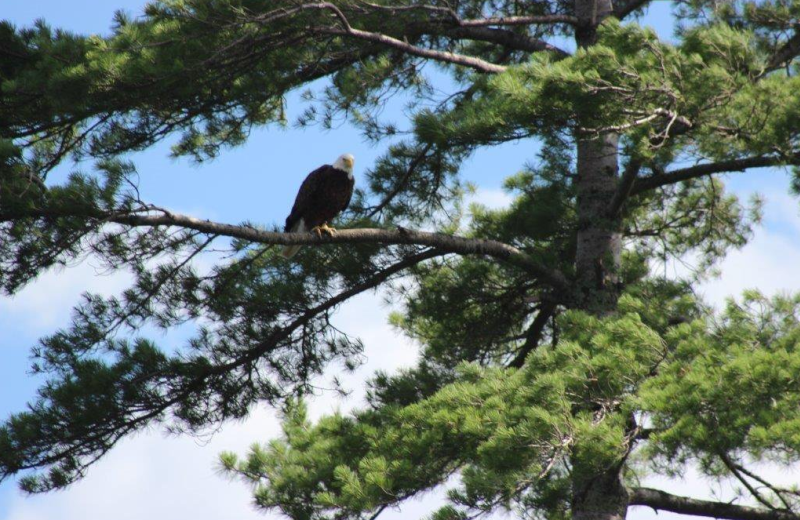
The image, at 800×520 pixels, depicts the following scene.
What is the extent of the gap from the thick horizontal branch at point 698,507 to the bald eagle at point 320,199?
2978 mm

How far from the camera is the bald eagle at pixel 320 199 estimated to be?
7520 millimetres

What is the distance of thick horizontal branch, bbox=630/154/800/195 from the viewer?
5820 millimetres

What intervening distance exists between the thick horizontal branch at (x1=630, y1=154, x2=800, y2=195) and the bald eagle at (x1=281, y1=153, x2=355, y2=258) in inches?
85.1

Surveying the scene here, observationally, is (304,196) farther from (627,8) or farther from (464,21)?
(627,8)

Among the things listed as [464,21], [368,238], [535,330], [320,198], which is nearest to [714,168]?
[464,21]

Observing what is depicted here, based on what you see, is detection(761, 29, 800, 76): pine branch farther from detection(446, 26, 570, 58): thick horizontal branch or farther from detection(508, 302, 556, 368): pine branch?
detection(508, 302, 556, 368): pine branch

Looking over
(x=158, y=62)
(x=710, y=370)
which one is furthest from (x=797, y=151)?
(x=158, y=62)

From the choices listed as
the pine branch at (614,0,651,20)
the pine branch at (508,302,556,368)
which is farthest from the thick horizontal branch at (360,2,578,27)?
the pine branch at (508,302,556,368)

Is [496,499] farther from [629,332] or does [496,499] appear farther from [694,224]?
[694,224]

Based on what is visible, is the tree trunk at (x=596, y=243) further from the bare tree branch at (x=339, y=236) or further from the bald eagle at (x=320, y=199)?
the bald eagle at (x=320, y=199)

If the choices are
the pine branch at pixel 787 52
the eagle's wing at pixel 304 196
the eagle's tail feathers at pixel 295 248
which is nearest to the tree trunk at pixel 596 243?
the pine branch at pixel 787 52

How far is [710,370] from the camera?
5.41 meters

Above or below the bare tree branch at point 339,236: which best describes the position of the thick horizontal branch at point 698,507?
below

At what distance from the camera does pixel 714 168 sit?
6.49m
